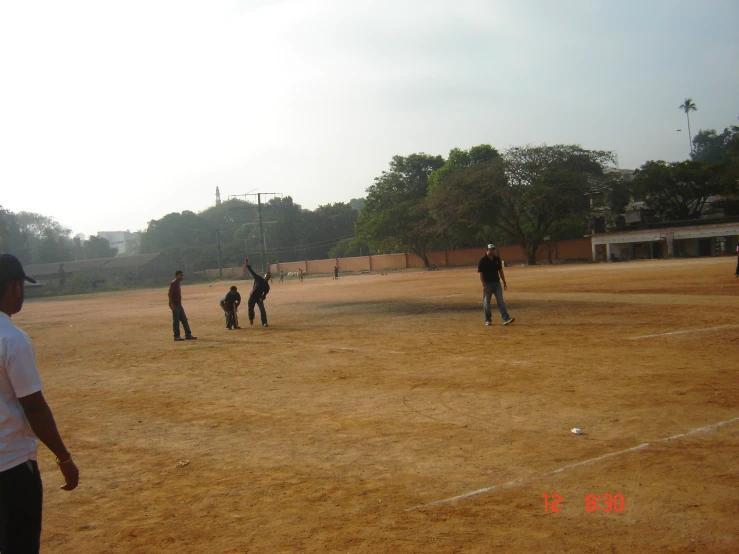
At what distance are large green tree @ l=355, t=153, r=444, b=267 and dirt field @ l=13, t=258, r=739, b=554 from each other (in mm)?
57757

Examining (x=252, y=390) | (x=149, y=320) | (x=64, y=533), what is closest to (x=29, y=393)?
(x=64, y=533)

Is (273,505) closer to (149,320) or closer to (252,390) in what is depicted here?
(252,390)

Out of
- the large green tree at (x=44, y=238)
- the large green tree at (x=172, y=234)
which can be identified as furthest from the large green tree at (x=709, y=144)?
the large green tree at (x=44, y=238)

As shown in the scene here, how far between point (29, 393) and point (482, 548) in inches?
110

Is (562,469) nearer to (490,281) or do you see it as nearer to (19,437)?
(19,437)

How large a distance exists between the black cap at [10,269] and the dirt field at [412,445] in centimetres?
216

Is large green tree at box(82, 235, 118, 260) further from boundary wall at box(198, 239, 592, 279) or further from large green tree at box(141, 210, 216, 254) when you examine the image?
boundary wall at box(198, 239, 592, 279)

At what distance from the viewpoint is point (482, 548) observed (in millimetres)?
4023

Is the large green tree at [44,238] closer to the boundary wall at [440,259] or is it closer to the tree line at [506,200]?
the tree line at [506,200]

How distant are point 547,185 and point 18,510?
55219 mm

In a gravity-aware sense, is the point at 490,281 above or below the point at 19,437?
below

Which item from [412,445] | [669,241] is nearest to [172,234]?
[669,241]

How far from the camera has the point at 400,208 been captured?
240 feet
